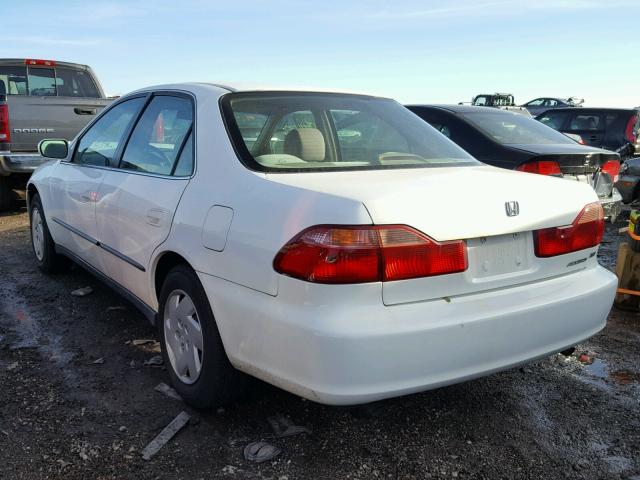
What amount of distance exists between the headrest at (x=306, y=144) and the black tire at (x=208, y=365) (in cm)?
76

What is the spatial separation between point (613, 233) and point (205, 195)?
6.57m

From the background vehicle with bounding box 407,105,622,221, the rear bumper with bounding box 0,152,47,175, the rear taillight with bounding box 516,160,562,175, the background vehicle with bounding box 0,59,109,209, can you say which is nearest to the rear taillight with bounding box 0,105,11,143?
the background vehicle with bounding box 0,59,109,209

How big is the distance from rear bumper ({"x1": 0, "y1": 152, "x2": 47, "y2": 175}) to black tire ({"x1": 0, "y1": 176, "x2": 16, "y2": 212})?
2.51 ft

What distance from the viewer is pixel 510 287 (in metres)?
2.53

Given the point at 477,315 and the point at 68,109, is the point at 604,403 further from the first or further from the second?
the point at 68,109

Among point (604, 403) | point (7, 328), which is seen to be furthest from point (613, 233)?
point (7, 328)

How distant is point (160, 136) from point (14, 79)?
694cm

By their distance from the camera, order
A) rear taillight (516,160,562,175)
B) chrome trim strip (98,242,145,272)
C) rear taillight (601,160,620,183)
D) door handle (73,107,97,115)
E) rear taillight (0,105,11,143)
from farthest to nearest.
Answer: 1. door handle (73,107,97,115)
2. rear taillight (0,105,11,143)
3. rear taillight (601,160,620,183)
4. rear taillight (516,160,562,175)
5. chrome trim strip (98,242,145,272)

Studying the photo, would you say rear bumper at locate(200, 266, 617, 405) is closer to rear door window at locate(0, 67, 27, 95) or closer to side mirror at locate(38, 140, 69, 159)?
side mirror at locate(38, 140, 69, 159)

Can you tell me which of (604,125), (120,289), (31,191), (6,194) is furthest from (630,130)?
(6,194)

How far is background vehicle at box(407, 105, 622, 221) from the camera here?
5652 mm

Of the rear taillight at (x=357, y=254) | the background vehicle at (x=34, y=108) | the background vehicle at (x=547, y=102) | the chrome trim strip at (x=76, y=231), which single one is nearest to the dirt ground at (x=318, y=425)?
A: the chrome trim strip at (x=76, y=231)

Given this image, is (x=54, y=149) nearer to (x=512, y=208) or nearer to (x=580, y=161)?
(x=512, y=208)

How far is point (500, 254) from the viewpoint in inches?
97.9
